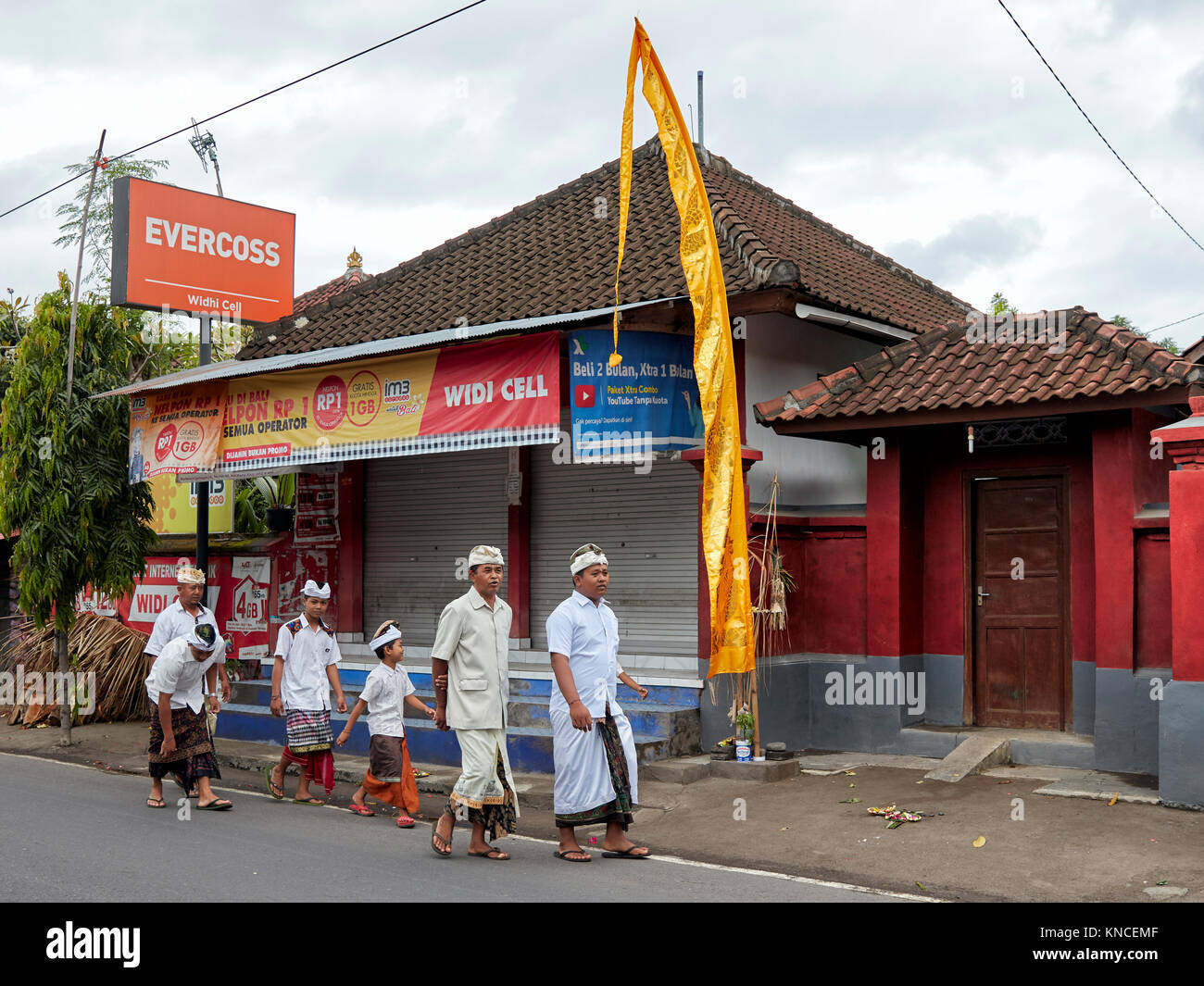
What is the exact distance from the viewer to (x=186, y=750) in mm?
9180

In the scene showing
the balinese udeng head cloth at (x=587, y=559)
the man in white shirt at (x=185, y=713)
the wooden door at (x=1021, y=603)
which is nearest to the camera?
the balinese udeng head cloth at (x=587, y=559)

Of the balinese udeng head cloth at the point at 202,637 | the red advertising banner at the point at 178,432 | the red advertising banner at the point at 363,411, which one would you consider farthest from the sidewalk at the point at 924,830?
the red advertising banner at the point at 178,432

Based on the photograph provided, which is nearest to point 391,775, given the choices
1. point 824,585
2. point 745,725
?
point 745,725

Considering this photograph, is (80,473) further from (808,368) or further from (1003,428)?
(1003,428)

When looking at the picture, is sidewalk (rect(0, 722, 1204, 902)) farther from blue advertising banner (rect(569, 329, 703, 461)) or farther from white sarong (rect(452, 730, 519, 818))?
blue advertising banner (rect(569, 329, 703, 461))

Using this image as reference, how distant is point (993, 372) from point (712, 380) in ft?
8.39

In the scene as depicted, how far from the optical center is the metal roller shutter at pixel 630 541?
12.3 meters

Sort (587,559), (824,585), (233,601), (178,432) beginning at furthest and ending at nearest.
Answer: (233,601) → (178,432) → (824,585) → (587,559)

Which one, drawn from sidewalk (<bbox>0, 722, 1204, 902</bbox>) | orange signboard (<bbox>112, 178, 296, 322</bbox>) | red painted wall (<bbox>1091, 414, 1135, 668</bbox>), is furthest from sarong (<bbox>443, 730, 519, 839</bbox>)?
orange signboard (<bbox>112, 178, 296, 322</bbox>)

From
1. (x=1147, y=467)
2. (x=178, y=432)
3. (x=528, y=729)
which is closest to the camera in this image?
(x=1147, y=467)

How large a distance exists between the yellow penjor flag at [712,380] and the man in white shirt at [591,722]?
2.27 metres

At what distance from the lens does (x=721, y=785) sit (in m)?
10.0

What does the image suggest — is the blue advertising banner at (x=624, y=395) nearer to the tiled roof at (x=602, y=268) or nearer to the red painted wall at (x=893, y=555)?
the tiled roof at (x=602, y=268)

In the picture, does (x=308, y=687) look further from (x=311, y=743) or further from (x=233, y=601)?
(x=233, y=601)
